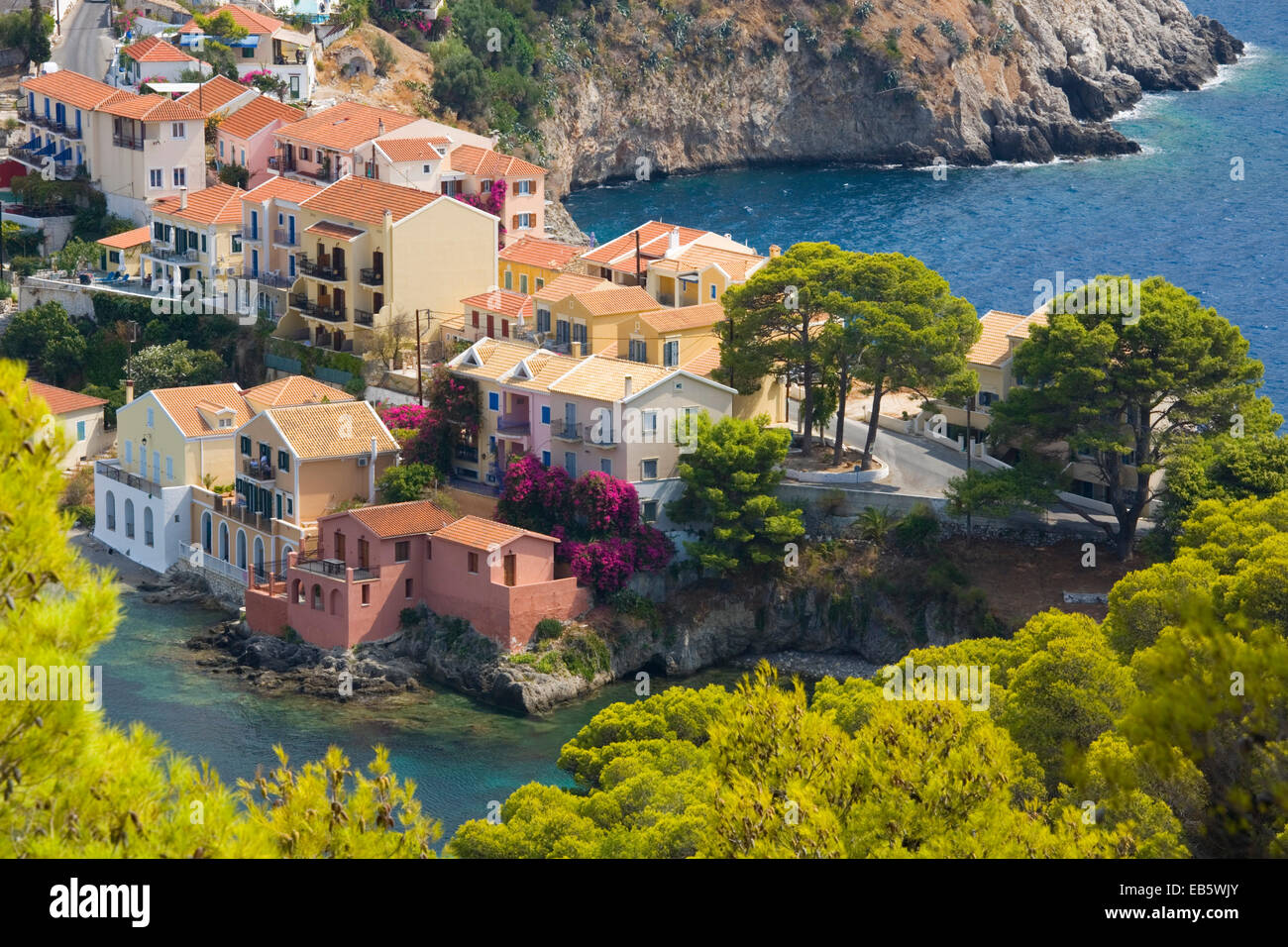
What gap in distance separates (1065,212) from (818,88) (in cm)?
2546

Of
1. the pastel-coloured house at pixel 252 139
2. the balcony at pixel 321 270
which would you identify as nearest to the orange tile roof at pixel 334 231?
the balcony at pixel 321 270

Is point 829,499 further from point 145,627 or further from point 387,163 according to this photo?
point 387,163

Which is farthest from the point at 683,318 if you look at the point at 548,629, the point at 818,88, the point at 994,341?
the point at 818,88

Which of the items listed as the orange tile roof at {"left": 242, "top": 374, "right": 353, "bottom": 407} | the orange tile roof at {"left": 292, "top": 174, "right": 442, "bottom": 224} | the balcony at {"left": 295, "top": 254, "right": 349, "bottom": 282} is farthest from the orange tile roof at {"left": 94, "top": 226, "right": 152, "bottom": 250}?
the orange tile roof at {"left": 242, "top": 374, "right": 353, "bottom": 407}

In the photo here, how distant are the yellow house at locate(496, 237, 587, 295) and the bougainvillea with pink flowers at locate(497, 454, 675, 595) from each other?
54.3 ft

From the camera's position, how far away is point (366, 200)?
3152 inches

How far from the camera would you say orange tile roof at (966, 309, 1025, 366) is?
69812 mm

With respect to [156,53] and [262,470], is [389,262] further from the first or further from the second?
[156,53]

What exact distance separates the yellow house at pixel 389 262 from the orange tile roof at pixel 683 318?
911cm

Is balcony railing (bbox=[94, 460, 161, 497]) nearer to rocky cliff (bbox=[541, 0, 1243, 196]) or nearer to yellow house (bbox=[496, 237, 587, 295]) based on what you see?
yellow house (bbox=[496, 237, 587, 295])

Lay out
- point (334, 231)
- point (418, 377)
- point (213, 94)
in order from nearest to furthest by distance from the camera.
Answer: point (418, 377) < point (334, 231) < point (213, 94)

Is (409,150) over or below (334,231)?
over

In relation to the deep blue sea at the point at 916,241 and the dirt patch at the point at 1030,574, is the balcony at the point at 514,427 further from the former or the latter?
the dirt patch at the point at 1030,574

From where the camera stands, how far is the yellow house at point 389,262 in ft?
256
